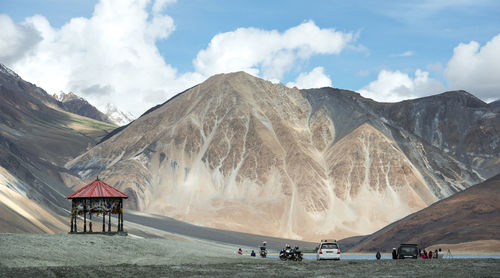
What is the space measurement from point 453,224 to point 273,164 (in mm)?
65184

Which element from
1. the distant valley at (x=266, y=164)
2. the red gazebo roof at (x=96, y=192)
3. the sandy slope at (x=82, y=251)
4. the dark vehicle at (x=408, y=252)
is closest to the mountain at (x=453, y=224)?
the distant valley at (x=266, y=164)

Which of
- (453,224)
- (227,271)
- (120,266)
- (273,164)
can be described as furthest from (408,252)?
(273,164)

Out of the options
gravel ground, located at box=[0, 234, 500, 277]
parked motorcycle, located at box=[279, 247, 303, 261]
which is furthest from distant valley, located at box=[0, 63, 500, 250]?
gravel ground, located at box=[0, 234, 500, 277]

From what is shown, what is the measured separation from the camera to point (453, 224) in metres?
90.2

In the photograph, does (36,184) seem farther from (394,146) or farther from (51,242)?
(394,146)

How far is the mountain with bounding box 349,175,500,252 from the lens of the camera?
82.5m

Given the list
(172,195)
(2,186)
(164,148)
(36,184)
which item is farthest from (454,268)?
(164,148)

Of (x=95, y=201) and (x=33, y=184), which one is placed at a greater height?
(x=33, y=184)

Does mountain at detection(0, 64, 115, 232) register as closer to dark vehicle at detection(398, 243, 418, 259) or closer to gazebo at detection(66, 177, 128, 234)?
gazebo at detection(66, 177, 128, 234)

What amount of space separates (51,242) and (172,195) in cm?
11145

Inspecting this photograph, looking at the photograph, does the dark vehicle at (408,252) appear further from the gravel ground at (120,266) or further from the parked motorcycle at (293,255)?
the gravel ground at (120,266)

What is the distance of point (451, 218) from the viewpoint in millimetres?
93562

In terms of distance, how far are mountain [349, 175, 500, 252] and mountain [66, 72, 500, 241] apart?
32.5 m

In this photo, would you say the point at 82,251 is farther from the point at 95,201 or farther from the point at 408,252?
the point at 408,252
